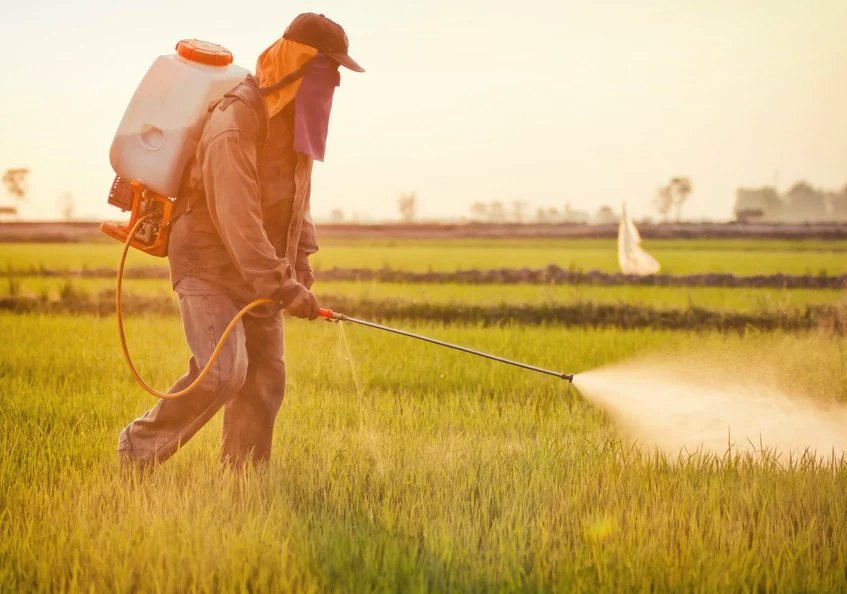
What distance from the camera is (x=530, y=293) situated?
1230 cm

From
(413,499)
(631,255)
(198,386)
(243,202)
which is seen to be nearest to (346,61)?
(243,202)

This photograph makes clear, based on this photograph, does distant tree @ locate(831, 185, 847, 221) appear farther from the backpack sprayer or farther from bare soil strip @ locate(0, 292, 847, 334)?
the backpack sprayer

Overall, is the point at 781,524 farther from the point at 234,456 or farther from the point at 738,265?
the point at 738,265

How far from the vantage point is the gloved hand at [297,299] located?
3605mm

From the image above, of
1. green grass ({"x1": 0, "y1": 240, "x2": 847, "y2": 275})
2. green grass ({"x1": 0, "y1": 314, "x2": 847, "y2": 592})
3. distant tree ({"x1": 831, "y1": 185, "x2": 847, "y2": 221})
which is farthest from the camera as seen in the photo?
distant tree ({"x1": 831, "y1": 185, "x2": 847, "y2": 221})

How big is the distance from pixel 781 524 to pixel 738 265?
16.7 m

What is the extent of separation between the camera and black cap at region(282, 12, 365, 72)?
142 inches

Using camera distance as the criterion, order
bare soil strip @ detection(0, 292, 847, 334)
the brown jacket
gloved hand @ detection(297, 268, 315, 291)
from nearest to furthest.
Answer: the brown jacket, gloved hand @ detection(297, 268, 315, 291), bare soil strip @ detection(0, 292, 847, 334)

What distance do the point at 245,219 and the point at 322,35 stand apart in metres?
0.78

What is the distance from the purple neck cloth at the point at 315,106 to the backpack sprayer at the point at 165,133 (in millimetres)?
305

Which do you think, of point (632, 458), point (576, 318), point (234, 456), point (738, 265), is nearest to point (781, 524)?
point (632, 458)

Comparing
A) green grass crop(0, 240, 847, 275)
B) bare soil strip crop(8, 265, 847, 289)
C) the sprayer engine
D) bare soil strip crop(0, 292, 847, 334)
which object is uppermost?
the sprayer engine

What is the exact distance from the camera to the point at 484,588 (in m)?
2.99

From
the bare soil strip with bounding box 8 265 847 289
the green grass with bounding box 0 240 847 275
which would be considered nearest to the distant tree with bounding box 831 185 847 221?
the green grass with bounding box 0 240 847 275
